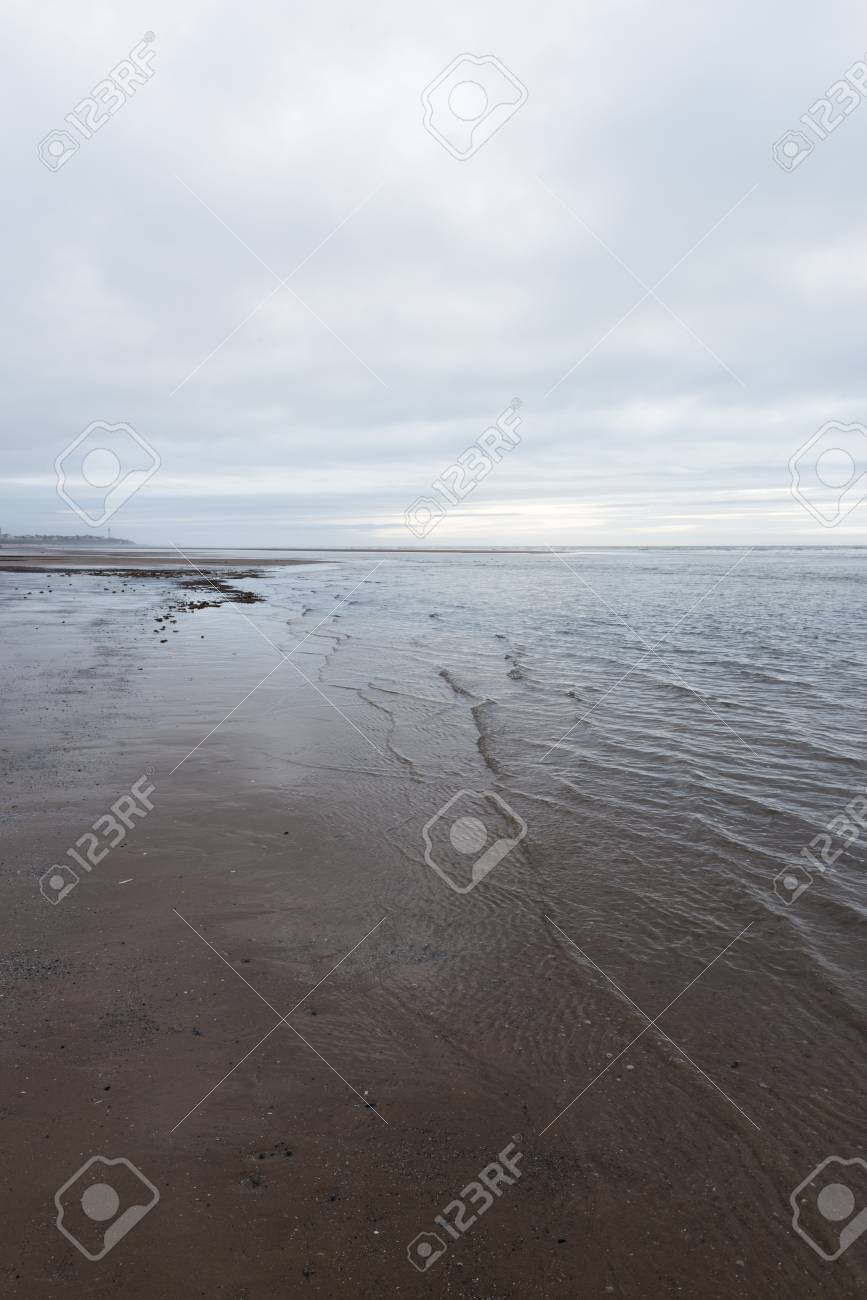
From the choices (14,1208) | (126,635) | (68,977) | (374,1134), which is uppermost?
(126,635)

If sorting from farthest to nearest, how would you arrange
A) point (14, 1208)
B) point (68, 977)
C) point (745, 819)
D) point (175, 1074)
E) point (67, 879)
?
point (745, 819) → point (67, 879) → point (68, 977) → point (175, 1074) → point (14, 1208)

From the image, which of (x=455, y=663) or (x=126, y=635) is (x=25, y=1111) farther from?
(x=126, y=635)

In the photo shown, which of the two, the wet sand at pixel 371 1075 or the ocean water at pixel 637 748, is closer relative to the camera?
the wet sand at pixel 371 1075

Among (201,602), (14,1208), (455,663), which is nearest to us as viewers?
(14,1208)

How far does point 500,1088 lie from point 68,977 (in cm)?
294

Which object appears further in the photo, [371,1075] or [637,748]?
[637,748]

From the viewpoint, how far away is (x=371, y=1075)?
12.9 feet

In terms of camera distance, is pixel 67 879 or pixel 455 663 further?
pixel 455 663

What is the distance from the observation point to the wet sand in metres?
2.98

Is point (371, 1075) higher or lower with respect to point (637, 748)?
lower

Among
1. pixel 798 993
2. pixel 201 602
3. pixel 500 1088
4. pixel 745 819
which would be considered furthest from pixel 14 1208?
pixel 201 602

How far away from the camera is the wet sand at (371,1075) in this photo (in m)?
2.98

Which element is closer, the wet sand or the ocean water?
the wet sand

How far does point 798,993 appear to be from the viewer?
4.74 meters
